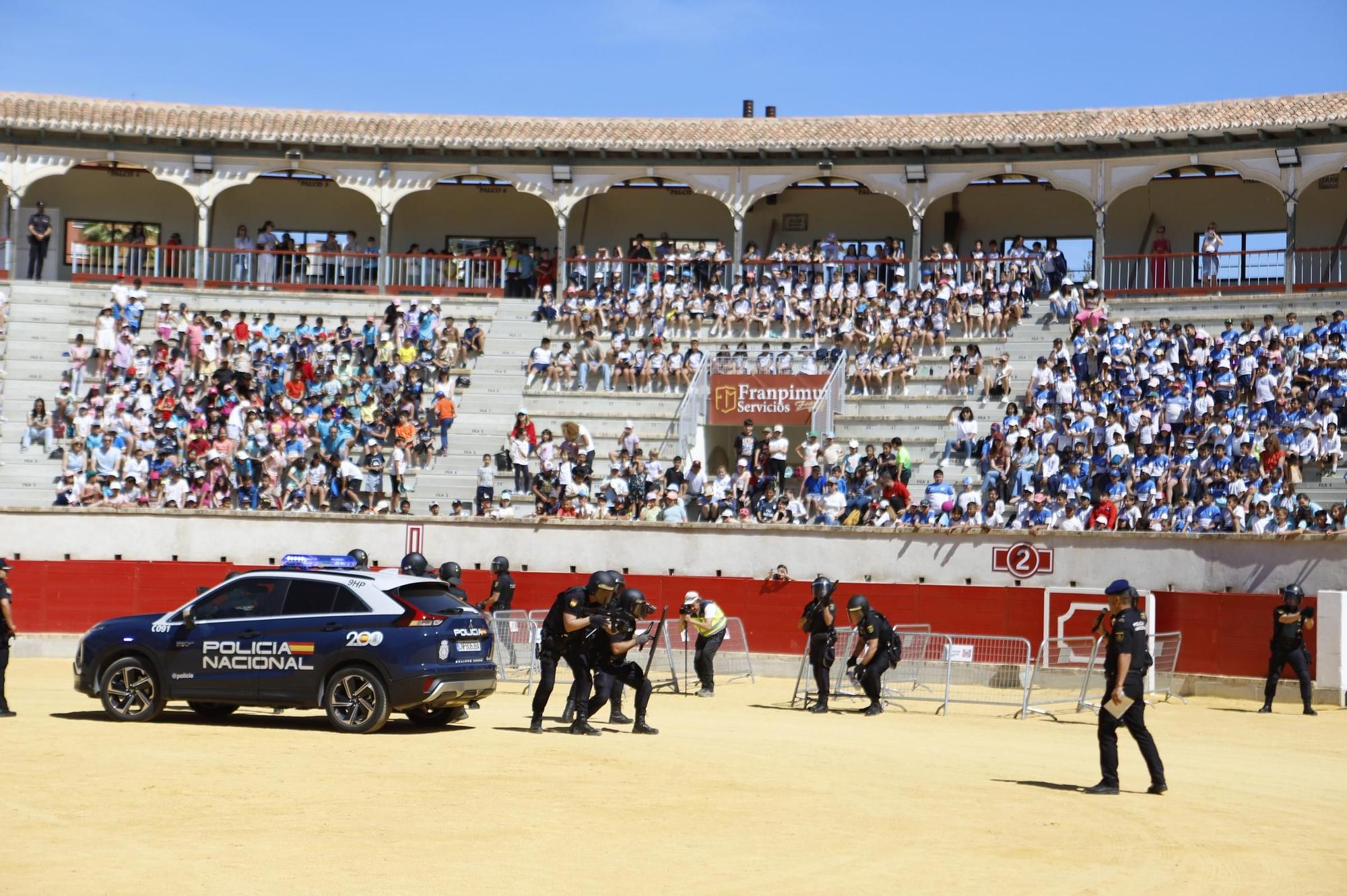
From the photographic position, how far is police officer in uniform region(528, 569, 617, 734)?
16.9 meters

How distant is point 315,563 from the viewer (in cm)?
1789

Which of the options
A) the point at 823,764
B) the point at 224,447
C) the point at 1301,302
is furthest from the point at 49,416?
the point at 1301,302

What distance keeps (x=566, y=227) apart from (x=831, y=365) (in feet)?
34.9

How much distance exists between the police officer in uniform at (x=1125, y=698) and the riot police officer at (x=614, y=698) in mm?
5190

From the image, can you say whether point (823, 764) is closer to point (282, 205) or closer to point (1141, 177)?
point (1141, 177)

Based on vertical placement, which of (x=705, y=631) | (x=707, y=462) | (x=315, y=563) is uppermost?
(x=707, y=462)

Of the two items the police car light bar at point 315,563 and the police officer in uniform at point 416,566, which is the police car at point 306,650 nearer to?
the police car light bar at point 315,563

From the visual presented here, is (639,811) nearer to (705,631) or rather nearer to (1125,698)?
(1125,698)

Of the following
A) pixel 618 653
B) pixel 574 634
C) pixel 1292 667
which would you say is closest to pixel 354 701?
pixel 574 634

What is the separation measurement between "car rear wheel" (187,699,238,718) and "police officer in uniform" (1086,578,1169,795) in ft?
30.2

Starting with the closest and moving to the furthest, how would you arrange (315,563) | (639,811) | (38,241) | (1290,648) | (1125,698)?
1. (639,811)
2. (1125,698)
3. (315,563)
4. (1290,648)
5. (38,241)

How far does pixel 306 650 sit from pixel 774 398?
17317 millimetres

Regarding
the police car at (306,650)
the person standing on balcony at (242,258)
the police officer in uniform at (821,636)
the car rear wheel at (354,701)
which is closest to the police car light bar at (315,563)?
the police car at (306,650)

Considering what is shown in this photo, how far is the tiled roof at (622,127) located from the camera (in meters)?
36.9
